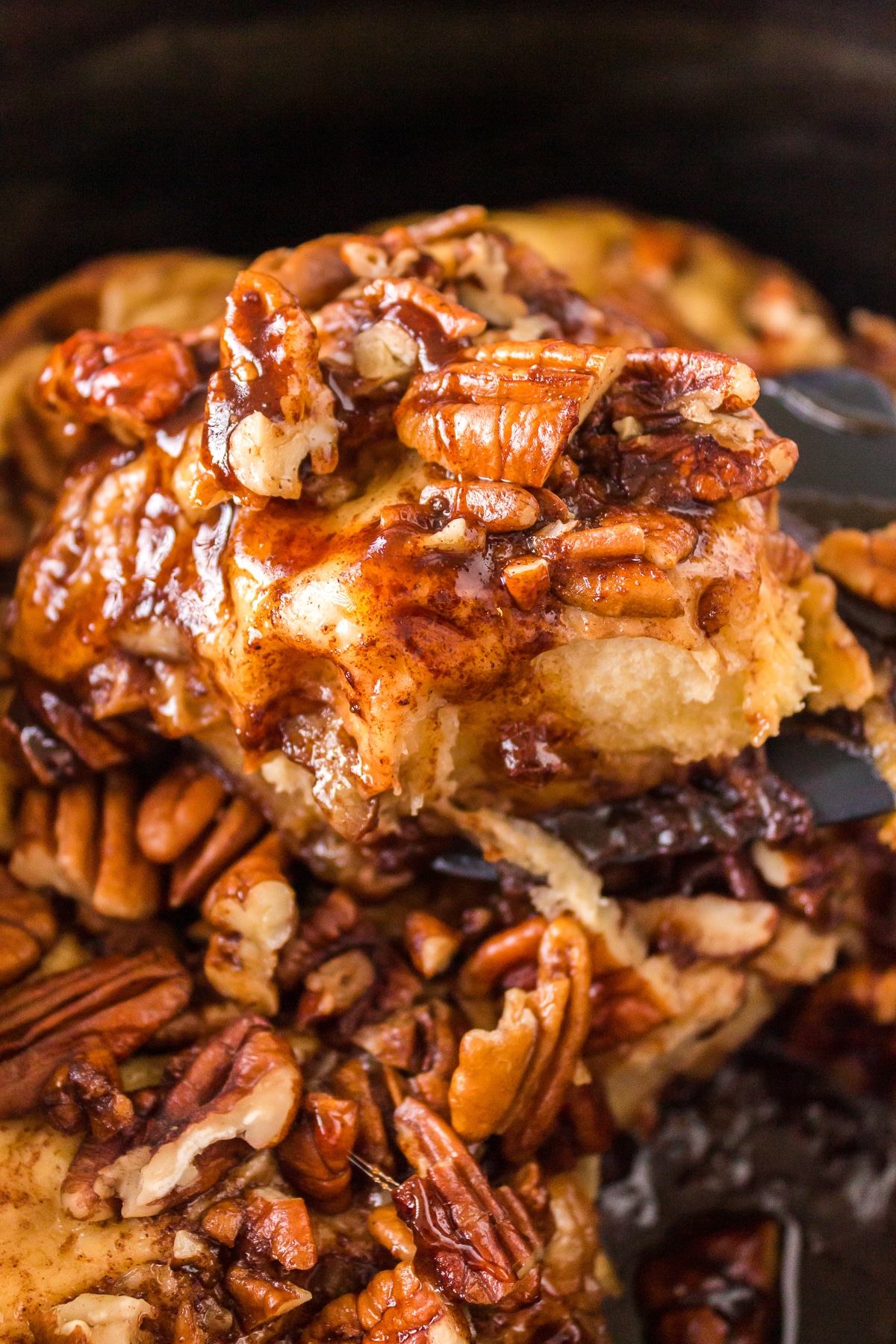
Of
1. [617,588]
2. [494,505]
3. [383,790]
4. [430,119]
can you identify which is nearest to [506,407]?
[494,505]

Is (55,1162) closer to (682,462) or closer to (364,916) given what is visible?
(364,916)

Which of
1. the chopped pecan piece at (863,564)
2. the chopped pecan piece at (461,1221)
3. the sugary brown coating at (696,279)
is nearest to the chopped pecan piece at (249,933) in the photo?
the chopped pecan piece at (461,1221)

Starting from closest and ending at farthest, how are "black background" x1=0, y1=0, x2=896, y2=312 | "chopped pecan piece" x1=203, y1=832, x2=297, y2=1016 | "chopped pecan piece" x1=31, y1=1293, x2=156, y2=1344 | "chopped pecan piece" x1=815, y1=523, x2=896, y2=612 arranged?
"chopped pecan piece" x1=31, y1=1293, x2=156, y2=1344
"chopped pecan piece" x1=203, y1=832, x2=297, y2=1016
"chopped pecan piece" x1=815, y1=523, x2=896, y2=612
"black background" x1=0, y1=0, x2=896, y2=312

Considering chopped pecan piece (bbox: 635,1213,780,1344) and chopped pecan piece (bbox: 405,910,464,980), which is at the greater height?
chopped pecan piece (bbox: 405,910,464,980)

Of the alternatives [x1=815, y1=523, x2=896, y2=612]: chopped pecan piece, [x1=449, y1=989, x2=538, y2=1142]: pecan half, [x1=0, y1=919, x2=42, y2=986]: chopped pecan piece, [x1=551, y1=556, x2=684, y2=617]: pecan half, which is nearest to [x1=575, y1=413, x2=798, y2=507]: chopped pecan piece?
[x1=551, y1=556, x2=684, y2=617]: pecan half

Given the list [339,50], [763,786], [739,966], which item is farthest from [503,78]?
[739,966]

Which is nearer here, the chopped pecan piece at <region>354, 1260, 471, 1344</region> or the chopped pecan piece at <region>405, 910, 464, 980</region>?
the chopped pecan piece at <region>354, 1260, 471, 1344</region>

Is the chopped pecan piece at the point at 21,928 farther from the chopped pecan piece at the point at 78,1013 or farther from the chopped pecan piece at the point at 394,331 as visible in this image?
the chopped pecan piece at the point at 394,331

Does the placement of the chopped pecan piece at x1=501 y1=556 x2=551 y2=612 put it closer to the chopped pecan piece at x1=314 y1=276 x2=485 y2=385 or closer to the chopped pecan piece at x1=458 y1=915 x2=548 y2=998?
the chopped pecan piece at x1=314 y1=276 x2=485 y2=385
